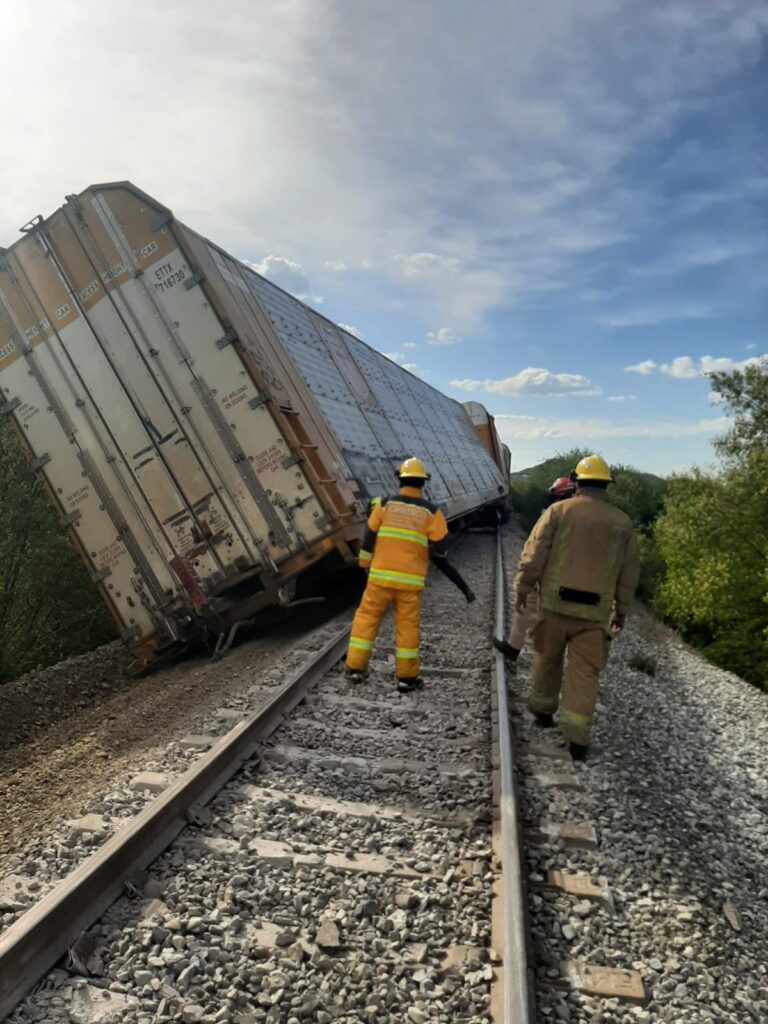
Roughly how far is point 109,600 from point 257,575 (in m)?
1.61

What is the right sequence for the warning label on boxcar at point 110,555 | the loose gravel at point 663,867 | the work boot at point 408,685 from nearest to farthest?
the loose gravel at point 663,867, the work boot at point 408,685, the warning label on boxcar at point 110,555

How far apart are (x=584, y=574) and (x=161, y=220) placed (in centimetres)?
536

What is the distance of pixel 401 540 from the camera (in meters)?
5.72

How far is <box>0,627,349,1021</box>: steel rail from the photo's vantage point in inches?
94.2

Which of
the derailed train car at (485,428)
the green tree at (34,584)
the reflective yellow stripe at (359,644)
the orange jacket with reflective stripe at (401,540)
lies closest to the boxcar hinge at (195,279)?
the orange jacket with reflective stripe at (401,540)

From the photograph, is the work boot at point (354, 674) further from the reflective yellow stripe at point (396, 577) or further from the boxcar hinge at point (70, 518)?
the boxcar hinge at point (70, 518)

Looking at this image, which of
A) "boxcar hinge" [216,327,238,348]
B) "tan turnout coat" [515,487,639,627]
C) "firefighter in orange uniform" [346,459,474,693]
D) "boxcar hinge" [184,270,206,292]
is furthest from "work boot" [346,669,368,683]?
"boxcar hinge" [184,270,206,292]

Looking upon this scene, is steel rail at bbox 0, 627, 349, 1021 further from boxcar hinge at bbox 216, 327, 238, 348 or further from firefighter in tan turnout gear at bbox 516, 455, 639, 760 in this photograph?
boxcar hinge at bbox 216, 327, 238, 348

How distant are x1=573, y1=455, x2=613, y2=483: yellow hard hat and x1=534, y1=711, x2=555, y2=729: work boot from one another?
5.47 ft

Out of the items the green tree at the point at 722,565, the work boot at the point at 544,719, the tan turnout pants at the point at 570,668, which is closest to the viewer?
the tan turnout pants at the point at 570,668

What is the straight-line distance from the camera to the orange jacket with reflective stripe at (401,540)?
569 cm

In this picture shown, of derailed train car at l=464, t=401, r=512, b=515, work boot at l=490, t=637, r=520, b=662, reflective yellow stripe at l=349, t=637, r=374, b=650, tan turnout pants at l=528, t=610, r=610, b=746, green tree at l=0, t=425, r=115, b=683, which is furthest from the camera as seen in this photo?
derailed train car at l=464, t=401, r=512, b=515

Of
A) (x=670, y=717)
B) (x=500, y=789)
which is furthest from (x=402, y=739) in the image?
(x=670, y=717)

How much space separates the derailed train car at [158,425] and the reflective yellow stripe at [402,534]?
1435 mm
